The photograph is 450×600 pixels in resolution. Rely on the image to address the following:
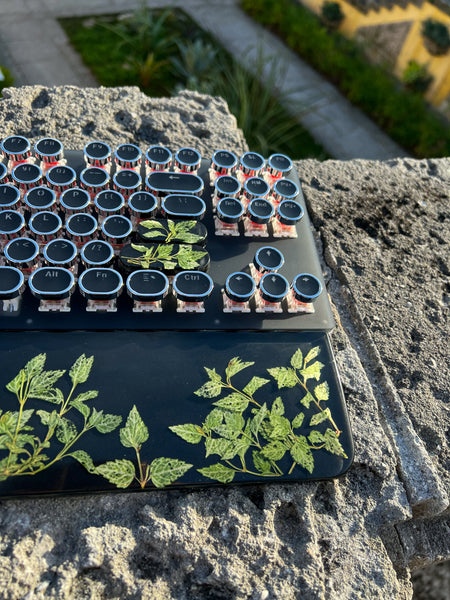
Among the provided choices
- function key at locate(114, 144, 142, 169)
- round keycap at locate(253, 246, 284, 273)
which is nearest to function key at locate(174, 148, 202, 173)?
function key at locate(114, 144, 142, 169)

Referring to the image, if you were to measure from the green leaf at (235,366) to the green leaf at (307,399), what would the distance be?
0.17m

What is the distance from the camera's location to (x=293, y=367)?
1356 millimetres

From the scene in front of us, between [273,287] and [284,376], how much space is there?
0.26m

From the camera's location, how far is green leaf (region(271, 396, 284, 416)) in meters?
1.28

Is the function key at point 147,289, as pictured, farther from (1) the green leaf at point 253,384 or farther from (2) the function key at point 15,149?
(2) the function key at point 15,149

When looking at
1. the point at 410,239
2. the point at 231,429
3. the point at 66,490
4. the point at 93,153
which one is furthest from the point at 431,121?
the point at 66,490

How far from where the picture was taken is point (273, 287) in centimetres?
141

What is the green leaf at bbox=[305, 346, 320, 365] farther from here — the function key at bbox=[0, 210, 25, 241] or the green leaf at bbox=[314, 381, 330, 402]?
the function key at bbox=[0, 210, 25, 241]

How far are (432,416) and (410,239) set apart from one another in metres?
0.71

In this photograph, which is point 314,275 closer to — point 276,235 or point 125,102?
point 276,235

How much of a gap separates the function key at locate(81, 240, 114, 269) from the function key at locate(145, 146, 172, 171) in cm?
39

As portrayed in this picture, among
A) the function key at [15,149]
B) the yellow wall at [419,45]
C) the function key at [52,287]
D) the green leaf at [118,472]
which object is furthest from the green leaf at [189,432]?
the yellow wall at [419,45]

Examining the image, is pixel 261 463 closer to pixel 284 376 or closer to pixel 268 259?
pixel 284 376

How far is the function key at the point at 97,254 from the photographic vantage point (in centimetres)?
137
